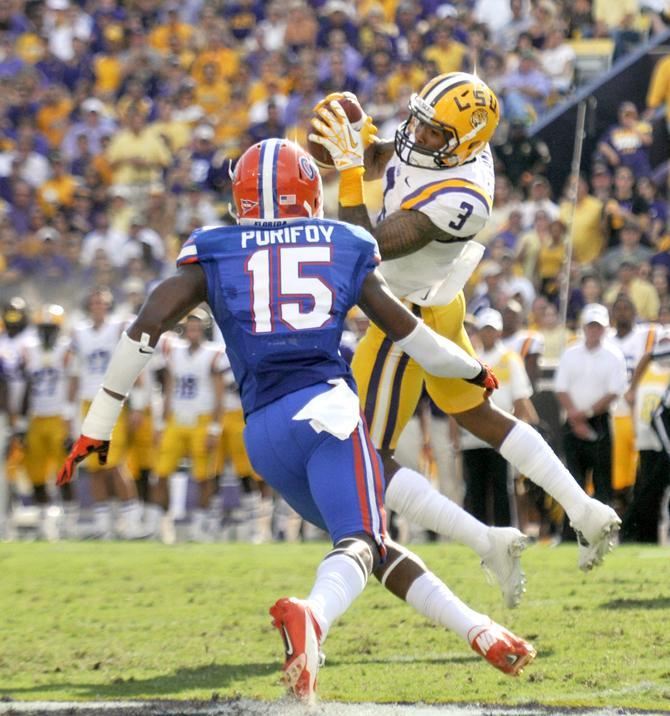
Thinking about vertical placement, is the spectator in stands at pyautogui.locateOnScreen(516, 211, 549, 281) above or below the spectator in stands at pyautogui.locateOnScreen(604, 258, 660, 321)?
above

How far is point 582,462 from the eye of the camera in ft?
33.7

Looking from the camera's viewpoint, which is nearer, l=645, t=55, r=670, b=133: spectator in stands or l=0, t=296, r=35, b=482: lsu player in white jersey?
l=0, t=296, r=35, b=482: lsu player in white jersey

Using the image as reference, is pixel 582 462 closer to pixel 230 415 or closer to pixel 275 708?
pixel 230 415

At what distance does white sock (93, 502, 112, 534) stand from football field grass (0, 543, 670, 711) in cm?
292

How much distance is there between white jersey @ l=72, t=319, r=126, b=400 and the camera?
1136 centimetres

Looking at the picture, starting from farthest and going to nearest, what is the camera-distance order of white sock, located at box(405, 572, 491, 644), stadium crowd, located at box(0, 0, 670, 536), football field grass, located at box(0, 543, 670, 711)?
stadium crowd, located at box(0, 0, 670, 536) < football field grass, located at box(0, 543, 670, 711) < white sock, located at box(405, 572, 491, 644)

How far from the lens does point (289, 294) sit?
4.20 meters

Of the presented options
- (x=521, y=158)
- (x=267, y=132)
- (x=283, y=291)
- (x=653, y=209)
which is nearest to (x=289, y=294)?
(x=283, y=291)

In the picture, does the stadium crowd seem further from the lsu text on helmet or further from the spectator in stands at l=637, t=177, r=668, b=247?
the lsu text on helmet

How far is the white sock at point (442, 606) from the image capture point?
14.2 feet

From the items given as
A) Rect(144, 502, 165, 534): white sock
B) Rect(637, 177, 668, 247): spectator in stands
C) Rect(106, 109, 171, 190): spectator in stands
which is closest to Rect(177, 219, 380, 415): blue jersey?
Rect(144, 502, 165, 534): white sock

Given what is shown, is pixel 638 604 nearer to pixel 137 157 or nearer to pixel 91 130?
pixel 137 157

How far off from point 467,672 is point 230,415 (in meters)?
6.82

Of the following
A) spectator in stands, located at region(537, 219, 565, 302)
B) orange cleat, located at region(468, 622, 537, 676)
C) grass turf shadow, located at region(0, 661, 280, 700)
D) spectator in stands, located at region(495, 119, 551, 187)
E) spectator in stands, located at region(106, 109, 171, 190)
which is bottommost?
grass turf shadow, located at region(0, 661, 280, 700)
